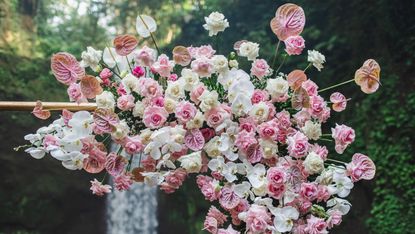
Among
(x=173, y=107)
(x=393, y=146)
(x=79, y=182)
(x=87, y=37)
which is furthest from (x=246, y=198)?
(x=87, y=37)

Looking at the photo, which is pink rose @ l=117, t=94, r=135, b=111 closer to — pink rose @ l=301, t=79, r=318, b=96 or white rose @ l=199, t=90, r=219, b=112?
white rose @ l=199, t=90, r=219, b=112

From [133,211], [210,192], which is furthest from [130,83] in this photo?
[133,211]

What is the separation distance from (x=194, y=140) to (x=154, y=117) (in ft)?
0.40

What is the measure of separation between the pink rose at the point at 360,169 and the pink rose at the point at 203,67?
45 centimetres

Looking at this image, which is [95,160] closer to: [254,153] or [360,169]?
[254,153]

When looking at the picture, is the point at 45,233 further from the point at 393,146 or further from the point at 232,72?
the point at 232,72

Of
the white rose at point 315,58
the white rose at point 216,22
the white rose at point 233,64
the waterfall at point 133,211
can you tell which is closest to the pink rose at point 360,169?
the white rose at point 315,58

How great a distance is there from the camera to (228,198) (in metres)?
1.20

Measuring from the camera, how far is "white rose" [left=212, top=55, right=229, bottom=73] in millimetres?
1307

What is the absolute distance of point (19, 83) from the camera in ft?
16.2

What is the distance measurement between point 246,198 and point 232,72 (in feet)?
1.15

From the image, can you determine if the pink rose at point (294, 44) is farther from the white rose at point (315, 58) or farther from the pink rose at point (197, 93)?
the pink rose at point (197, 93)

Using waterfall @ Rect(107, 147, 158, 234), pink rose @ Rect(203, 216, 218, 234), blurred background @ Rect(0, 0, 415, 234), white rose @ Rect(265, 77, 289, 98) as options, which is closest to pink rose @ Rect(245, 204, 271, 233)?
pink rose @ Rect(203, 216, 218, 234)

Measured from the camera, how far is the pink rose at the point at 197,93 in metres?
1.27
